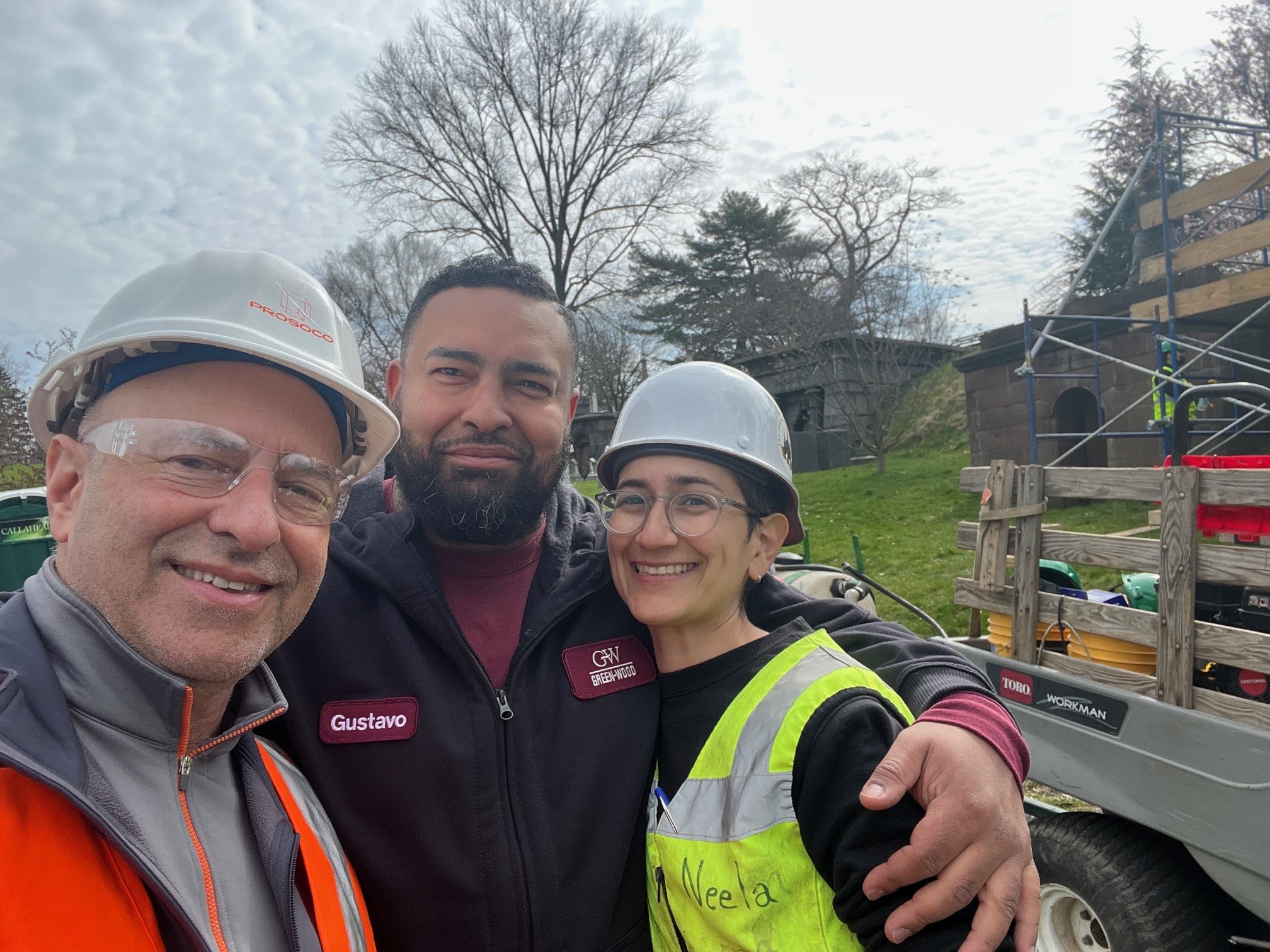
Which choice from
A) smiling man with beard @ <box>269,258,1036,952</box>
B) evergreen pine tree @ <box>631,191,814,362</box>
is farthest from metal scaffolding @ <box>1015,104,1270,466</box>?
evergreen pine tree @ <box>631,191,814,362</box>

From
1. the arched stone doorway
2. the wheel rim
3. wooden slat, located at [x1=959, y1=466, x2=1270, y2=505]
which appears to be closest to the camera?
wooden slat, located at [x1=959, y1=466, x2=1270, y2=505]

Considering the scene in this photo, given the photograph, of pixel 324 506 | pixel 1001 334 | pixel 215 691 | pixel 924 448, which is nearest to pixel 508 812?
pixel 215 691

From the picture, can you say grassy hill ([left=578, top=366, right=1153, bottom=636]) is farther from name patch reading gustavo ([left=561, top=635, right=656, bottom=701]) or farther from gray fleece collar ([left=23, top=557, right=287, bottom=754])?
gray fleece collar ([left=23, top=557, right=287, bottom=754])

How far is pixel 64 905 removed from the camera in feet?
3.14

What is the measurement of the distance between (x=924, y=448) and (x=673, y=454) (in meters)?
22.2

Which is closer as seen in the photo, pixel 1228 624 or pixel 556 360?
pixel 556 360

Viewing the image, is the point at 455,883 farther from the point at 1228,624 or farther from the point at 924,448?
the point at 924,448

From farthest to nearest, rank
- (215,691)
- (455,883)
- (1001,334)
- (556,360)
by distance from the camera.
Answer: (1001,334), (556,360), (455,883), (215,691)

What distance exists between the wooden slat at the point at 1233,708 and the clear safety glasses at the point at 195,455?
2.92 meters

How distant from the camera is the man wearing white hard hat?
3.32ft

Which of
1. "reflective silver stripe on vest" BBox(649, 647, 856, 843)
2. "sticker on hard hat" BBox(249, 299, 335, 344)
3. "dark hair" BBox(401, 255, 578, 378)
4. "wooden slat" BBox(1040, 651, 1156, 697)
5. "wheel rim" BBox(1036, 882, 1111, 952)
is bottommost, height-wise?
"wheel rim" BBox(1036, 882, 1111, 952)

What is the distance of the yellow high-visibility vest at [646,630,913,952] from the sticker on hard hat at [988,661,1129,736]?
1846mm

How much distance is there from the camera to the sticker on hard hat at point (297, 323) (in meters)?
1.38

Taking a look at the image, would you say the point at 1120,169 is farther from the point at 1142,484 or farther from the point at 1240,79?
the point at 1142,484
